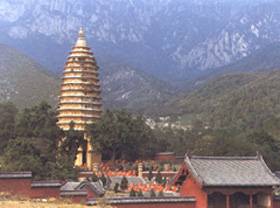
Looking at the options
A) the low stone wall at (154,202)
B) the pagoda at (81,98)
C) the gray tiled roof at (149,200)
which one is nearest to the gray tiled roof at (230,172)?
the gray tiled roof at (149,200)

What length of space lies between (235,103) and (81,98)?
7051 cm

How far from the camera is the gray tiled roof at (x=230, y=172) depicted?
39.6m

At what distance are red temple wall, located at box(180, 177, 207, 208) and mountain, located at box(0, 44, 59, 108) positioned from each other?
4030 inches

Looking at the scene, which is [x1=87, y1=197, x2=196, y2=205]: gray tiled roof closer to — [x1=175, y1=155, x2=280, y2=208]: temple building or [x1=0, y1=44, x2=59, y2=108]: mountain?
[x1=175, y1=155, x2=280, y2=208]: temple building

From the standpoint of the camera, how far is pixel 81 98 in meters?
72.7

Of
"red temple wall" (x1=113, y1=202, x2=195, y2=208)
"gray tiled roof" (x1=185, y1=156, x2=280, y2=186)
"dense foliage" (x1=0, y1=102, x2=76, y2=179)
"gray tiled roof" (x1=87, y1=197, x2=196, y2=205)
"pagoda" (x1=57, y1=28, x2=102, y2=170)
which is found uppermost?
"pagoda" (x1=57, y1=28, x2=102, y2=170)

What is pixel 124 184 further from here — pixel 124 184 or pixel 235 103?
pixel 235 103

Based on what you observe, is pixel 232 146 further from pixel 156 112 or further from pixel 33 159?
pixel 156 112

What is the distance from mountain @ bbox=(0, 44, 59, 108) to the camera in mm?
149375

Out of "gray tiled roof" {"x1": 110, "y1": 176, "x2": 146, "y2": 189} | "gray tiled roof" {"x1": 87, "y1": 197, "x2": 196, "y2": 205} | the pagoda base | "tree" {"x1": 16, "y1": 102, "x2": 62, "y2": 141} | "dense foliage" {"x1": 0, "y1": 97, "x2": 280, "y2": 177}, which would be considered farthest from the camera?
the pagoda base

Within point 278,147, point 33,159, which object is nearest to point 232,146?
point 278,147

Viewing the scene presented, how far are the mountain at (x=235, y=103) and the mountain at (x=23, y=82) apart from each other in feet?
103

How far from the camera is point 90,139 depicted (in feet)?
230

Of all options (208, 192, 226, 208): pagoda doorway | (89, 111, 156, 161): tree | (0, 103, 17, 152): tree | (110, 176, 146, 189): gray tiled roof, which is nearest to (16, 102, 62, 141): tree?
(0, 103, 17, 152): tree
